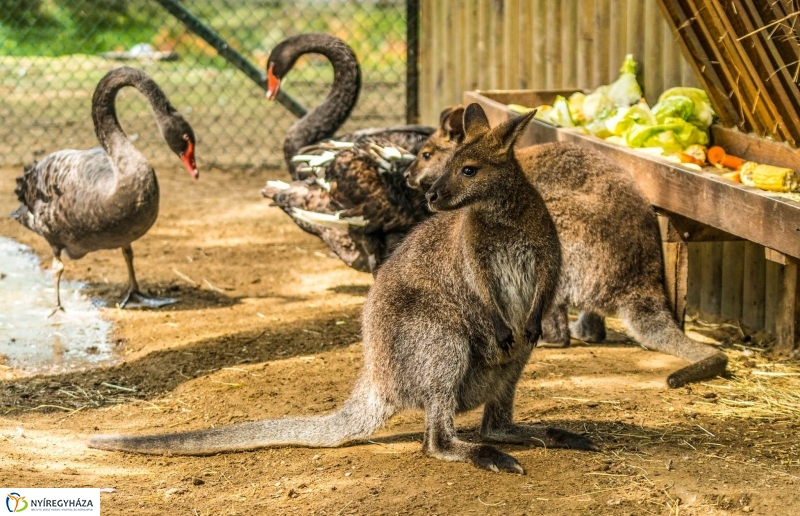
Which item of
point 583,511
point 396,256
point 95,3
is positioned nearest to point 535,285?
point 396,256

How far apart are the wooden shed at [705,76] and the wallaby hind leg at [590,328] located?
0.50 metres

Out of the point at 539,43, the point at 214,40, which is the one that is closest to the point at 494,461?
the point at 539,43

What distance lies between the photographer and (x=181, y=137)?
6.97m

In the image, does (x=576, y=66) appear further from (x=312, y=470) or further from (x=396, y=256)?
(x=312, y=470)

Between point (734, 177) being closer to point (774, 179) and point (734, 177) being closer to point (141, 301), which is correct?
point (774, 179)

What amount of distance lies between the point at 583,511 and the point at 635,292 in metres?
2.00

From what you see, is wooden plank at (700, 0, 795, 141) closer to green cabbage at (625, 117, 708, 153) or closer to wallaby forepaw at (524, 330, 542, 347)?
green cabbage at (625, 117, 708, 153)

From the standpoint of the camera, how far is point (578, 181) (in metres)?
5.62

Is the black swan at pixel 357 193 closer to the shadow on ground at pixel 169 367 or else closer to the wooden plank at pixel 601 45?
the shadow on ground at pixel 169 367

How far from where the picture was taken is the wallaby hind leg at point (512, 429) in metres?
4.29

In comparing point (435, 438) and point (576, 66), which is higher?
point (576, 66)

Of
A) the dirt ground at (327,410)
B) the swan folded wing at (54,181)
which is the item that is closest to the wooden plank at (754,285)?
the dirt ground at (327,410)

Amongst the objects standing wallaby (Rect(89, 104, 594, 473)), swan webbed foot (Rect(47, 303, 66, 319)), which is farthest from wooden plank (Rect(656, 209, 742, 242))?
swan webbed foot (Rect(47, 303, 66, 319))

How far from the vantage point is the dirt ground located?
3.85 meters
